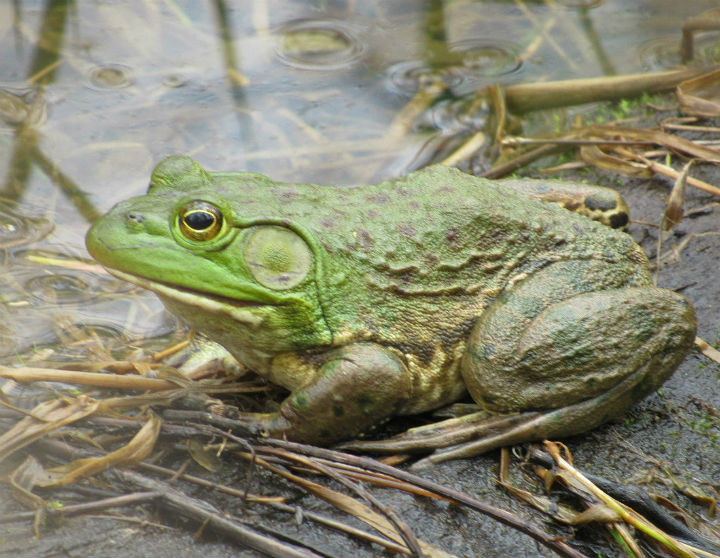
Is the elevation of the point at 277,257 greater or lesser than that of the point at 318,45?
greater

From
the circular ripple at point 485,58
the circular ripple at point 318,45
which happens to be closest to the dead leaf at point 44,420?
the circular ripple at point 318,45

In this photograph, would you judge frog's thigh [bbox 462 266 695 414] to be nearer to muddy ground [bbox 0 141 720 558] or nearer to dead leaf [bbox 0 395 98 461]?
muddy ground [bbox 0 141 720 558]

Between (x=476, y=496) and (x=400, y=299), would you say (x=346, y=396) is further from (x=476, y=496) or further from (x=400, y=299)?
(x=476, y=496)

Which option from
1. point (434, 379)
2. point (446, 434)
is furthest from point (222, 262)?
point (446, 434)

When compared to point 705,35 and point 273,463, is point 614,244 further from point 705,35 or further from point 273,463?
point 705,35

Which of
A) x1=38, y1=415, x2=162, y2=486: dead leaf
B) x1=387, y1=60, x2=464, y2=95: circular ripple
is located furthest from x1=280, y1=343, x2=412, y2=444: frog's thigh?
x1=387, y1=60, x2=464, y2=95: circular ripple

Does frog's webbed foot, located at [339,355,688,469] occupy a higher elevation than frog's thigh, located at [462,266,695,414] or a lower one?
lower

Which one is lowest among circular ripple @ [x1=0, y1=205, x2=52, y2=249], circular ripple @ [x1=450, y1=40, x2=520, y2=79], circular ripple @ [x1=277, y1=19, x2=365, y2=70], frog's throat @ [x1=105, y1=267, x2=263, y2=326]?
circular ripple @ [x1=450, y1=40, x2=520, y2=79]
